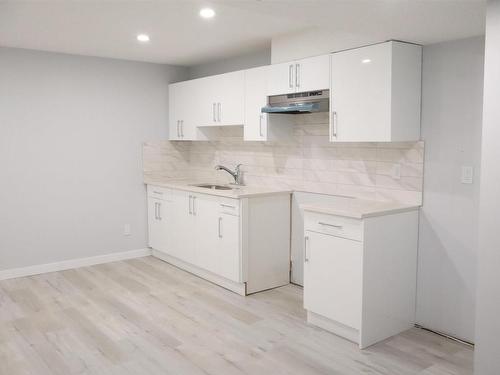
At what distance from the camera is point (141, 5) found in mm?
3260

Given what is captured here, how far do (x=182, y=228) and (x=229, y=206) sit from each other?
3.11ft

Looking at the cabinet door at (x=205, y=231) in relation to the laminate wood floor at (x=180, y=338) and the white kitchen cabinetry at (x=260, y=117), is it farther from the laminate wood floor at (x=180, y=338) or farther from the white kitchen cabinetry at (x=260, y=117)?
the white kitchen cabinetry at (x=260, y=117)

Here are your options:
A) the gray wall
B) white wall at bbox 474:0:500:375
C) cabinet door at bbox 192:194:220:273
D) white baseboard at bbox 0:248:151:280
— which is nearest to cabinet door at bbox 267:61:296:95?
the gray wall

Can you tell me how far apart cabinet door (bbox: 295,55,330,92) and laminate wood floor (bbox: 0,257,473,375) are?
1.88m

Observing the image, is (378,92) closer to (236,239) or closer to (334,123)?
(334,123)

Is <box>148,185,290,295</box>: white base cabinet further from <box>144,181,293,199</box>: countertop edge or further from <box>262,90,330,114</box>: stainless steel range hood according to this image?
<box>262,90,330,114</box>: stainless steel range hood

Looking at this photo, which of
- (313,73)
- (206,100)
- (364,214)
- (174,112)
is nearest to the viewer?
(364,214)

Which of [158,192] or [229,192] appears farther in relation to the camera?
[158,192]

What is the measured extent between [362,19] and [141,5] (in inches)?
59.8

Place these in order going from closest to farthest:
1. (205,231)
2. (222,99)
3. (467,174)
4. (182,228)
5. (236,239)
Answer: (467,174), (236,239), (205,231), (222,99), (182,228)

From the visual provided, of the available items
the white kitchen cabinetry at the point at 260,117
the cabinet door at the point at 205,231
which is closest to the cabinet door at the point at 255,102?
the white kitchen cabinetry at the point at 260,117

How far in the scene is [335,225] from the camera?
3.38 m

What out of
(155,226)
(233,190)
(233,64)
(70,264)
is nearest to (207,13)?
(233,190)

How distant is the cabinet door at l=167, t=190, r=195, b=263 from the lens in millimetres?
4941
